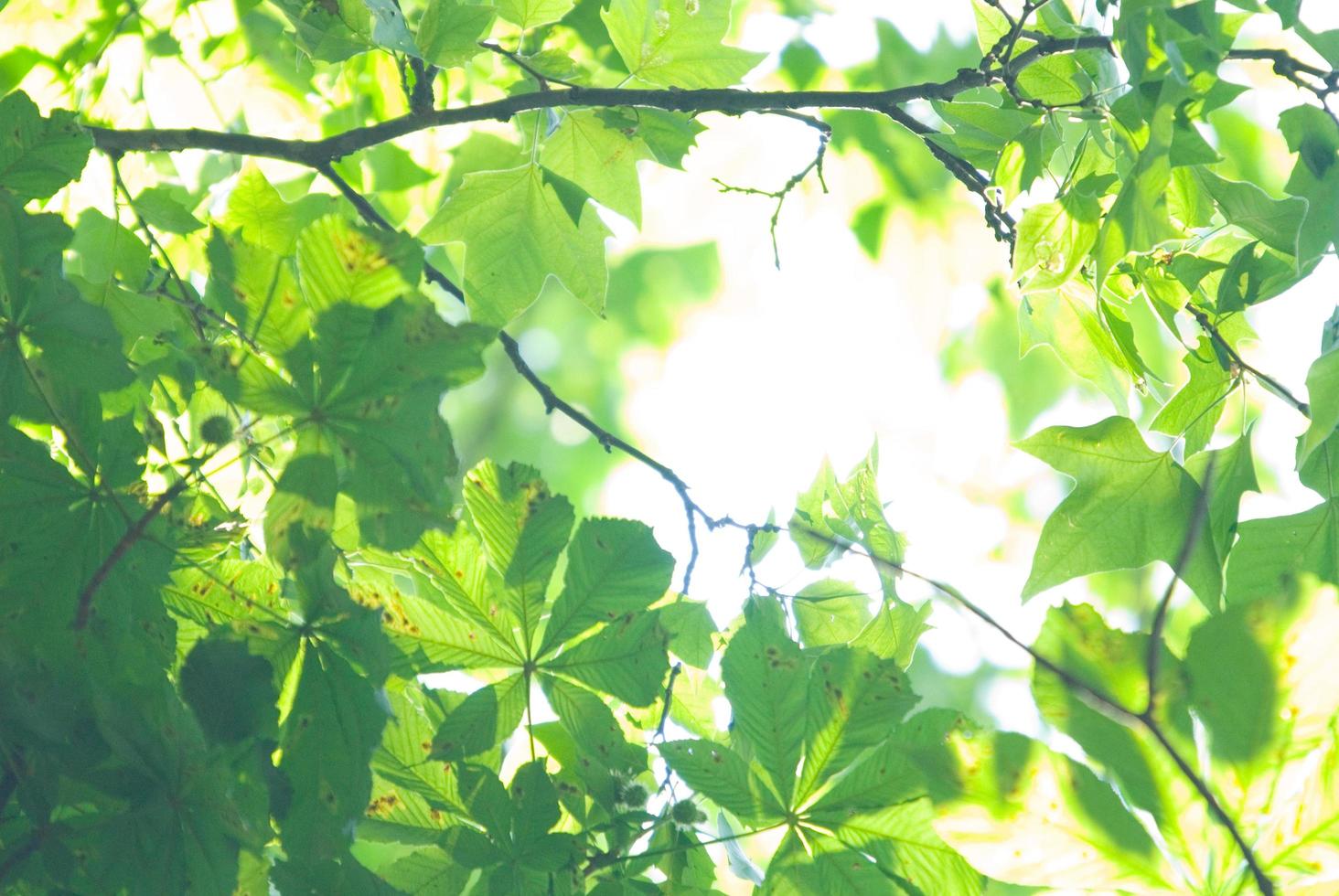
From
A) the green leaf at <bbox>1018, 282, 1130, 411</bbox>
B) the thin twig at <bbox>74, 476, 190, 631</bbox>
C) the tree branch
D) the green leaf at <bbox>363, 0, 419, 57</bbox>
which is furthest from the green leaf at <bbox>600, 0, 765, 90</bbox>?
the thin twig at <bbox>74, 476, 190, 631</bbox>

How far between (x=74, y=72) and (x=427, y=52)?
0.60 metres

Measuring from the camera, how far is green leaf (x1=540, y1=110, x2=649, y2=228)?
90cm

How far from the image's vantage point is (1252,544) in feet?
2.34

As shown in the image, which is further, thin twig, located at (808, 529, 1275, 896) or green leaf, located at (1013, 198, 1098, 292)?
green leaf, located at (1013, 198, 1098, 292)

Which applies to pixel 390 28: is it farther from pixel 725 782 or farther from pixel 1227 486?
pixel 1227 486

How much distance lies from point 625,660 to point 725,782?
0.10 meters

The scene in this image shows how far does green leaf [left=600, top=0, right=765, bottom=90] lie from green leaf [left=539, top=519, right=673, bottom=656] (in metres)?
0.39

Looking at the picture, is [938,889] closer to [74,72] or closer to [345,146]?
[345,146]

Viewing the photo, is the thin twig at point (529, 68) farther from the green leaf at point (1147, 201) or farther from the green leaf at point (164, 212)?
the green leaf at point (1147, 201)

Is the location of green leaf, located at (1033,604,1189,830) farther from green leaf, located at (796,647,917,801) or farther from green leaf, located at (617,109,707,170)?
green leaf, located at (617,109,707,170)

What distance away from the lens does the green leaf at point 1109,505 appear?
763mm

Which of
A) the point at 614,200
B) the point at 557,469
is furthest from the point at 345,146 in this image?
the point at 557,469

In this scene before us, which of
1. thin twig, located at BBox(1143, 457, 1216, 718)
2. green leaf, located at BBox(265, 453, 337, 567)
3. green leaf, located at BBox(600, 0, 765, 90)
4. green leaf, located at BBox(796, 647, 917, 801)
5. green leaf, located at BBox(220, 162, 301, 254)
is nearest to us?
thin twig, located at BBox(1143, 457, 1216, 718)

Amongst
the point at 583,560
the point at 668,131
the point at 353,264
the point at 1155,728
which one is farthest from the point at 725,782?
the point at 668,131
